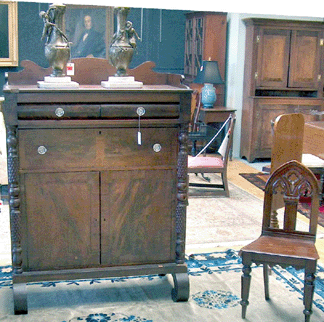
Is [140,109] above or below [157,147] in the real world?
above

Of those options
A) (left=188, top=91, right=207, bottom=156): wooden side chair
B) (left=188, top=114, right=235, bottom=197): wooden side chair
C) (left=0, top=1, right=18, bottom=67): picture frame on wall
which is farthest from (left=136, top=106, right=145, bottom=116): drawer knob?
(left=0, top=1, right=18, bottom=67): picture frame on wall

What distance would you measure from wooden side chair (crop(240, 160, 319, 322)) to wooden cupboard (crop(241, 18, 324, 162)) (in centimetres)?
482

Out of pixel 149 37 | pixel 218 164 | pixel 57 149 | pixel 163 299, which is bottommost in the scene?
pixel 163 299

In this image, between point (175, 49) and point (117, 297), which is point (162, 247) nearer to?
point (117, 297)

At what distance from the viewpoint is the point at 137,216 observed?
2.94m

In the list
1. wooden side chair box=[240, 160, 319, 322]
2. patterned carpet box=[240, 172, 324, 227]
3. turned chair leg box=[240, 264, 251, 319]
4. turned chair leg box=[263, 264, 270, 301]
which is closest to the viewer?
wooden side chair box=[240, 160, 319, 322]

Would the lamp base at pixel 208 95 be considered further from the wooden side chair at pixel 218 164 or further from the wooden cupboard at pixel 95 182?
the wooden cupboard at pixel 95 182

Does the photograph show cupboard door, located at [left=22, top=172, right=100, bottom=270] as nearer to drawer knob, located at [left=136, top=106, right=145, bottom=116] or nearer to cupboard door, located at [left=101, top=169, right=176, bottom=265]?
cupboard door, located at [left=101, top=169, right=176, bottom=265]

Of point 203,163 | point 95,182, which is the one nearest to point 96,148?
point 95,182

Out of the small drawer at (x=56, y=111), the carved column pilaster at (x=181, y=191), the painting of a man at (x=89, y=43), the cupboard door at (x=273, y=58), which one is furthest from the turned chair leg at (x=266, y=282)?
the painting of a man at (x=89, y=43)

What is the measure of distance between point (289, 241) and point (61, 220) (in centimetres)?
135

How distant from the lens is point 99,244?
292 centimetres

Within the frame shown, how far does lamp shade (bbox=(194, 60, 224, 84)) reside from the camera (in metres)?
7.41

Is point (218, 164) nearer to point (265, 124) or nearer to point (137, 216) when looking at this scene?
point (265, 124)
